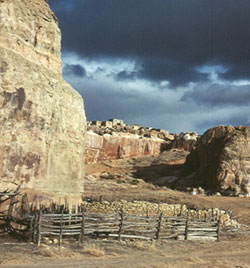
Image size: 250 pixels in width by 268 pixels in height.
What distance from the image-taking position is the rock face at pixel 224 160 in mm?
33406

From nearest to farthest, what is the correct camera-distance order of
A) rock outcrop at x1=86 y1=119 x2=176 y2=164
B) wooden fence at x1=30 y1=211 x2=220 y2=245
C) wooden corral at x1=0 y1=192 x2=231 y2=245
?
wooden corral at x1=0 y1=192 x2=231 y2=245, wooden fence at x1=30 y1=211 x2=220 y2=245, rock outcrop at x1=86 y1=119 x2=176 y2=164

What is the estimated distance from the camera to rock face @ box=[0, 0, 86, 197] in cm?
1189

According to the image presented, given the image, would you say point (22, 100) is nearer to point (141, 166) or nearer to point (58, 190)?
point (58, 190)

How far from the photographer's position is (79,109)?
589 inches

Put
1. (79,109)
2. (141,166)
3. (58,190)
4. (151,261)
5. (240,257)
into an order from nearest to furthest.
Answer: (151,261), (240,257), (58,190), (79,109), (141,166)

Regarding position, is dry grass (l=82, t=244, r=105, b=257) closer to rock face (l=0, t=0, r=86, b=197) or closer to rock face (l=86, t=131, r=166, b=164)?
rock face (l=0, t=0, r=86, b=197)

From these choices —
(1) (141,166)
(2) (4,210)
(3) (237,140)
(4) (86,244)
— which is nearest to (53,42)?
(2) (4,210)

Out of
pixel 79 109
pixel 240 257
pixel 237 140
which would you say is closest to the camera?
pixel 240 257

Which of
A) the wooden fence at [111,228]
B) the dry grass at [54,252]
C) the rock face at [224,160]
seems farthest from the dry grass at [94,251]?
the rock face at [224,160]

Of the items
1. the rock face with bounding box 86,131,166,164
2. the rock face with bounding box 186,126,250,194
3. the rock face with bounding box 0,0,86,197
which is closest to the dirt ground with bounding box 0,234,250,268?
the rock face with bounding box 0,0,86,197

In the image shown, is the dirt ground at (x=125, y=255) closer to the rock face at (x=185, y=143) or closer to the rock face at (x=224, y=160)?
the rock face at (x=224, y=160)

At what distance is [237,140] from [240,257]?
26.3 meters

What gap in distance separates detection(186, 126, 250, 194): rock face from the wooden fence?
18.6 m

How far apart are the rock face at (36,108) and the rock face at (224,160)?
2262cm
